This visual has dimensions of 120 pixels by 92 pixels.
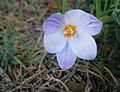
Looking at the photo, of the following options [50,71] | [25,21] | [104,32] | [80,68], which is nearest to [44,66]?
[50,71]

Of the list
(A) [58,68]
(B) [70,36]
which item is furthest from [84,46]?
(A) [58,68]

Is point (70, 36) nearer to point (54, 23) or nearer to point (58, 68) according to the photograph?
point (54, 23)

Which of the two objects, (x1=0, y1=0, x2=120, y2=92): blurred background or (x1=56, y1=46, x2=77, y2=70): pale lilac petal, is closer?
(x1=56, y1=46, x2=77, y2=70): pale lilac petal

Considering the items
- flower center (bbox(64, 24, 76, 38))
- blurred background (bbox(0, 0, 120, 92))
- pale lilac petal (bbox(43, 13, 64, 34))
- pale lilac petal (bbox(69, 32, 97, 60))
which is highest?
pale lilac petal (bbox(43, 13, 64, 34))

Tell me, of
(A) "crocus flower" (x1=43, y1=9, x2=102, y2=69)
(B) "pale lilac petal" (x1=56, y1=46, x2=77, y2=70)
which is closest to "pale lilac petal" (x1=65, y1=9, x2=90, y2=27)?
(A) "crocus flower" (x1=43, y1=9, x2=102, y2=69)

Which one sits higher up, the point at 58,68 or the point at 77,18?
the point at 77,18

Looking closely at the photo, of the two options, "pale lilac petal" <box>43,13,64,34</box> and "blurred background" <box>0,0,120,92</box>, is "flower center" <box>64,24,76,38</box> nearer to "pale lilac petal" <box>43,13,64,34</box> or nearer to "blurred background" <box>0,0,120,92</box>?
"pale lilac petal" <box>43,13,64,34</box>
